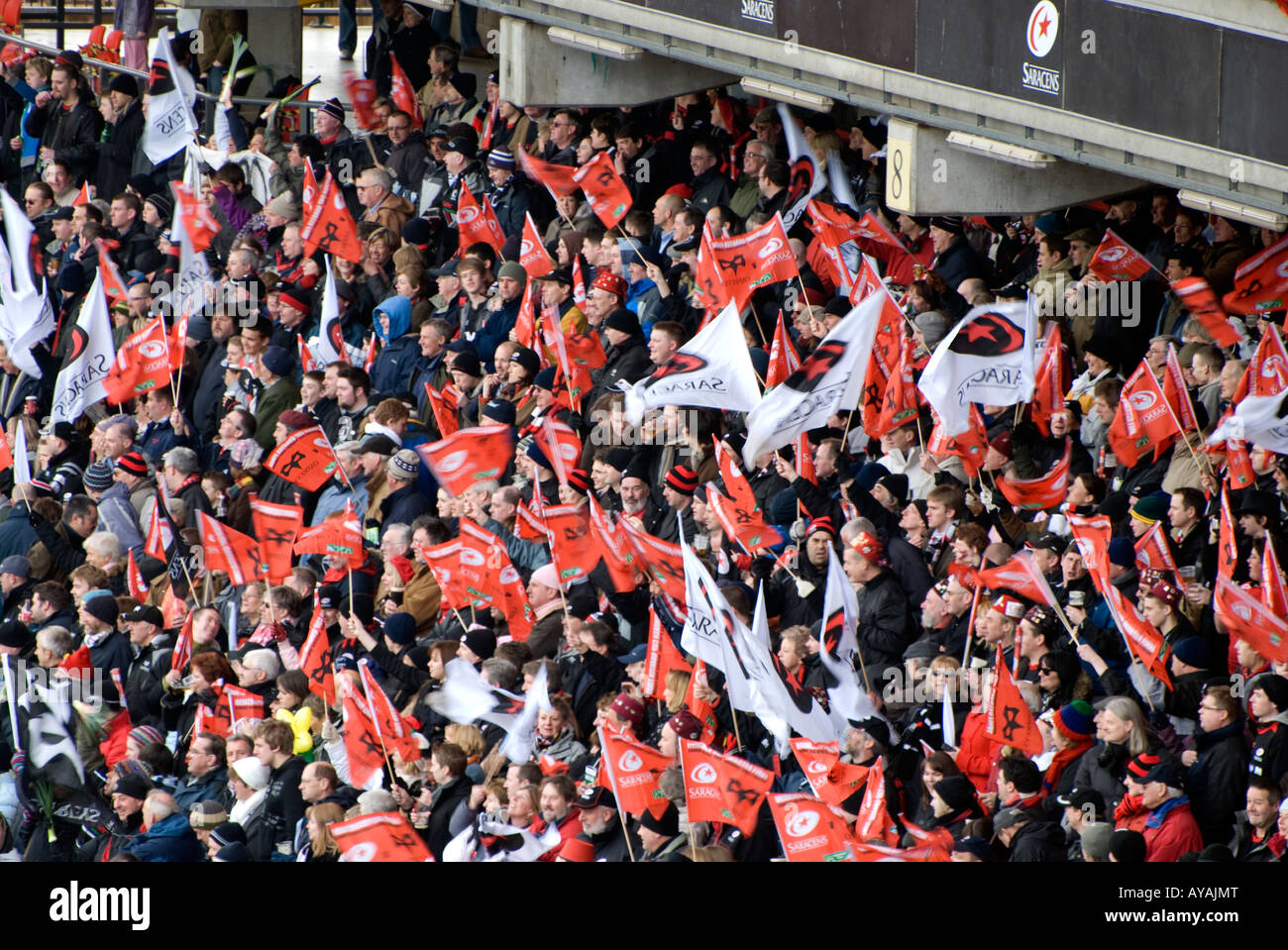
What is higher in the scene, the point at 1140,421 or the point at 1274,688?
the point at 1140,421

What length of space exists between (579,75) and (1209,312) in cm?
600

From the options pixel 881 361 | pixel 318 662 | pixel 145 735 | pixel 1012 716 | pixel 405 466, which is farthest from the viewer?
pixel 405 466

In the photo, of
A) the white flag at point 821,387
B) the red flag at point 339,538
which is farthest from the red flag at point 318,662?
the white flag at point 821,387

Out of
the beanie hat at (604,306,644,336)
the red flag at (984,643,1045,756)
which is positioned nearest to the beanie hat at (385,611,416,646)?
the beanie hat at (604,306,644,336)

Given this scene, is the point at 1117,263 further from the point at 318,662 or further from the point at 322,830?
the point at 322,830

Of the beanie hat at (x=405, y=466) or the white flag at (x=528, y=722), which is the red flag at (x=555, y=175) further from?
the white flag at (x=528, y=722)

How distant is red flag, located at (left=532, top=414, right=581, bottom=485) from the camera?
14.3 metres

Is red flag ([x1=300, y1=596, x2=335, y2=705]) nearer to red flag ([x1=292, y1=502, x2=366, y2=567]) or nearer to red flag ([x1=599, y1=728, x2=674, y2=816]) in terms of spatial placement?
red flag ([x1=292, y1=502, x2=366, y2=567])

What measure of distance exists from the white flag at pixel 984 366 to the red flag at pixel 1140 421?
19.4 inches

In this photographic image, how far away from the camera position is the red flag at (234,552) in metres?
15.3

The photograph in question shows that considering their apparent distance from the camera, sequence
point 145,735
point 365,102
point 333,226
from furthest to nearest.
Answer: point 365,102 < point 333,226 < point 145,735

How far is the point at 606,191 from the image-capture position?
16.5 meters

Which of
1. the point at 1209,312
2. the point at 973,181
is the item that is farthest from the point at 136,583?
the point at 1209,312

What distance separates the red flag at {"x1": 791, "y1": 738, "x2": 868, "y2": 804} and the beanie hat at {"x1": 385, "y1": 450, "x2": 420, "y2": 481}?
4371mm
